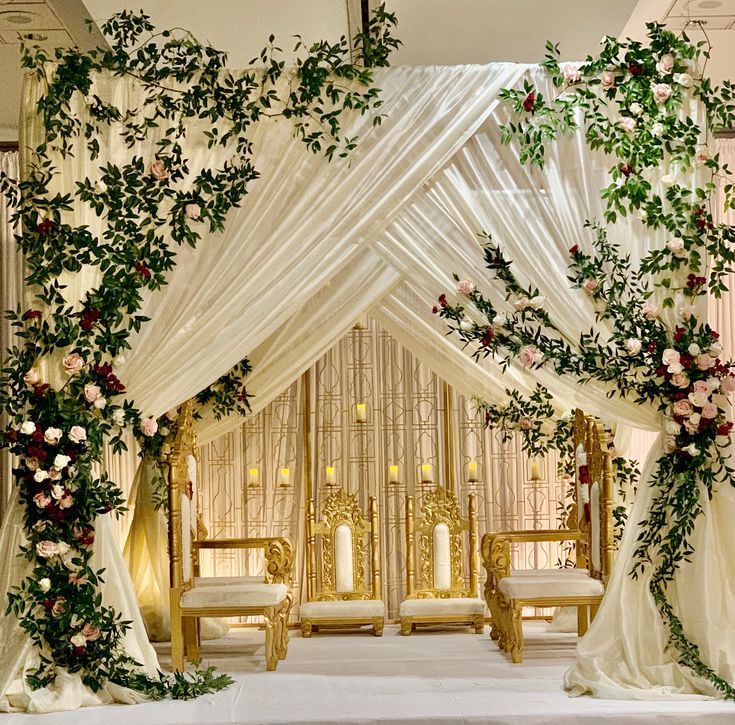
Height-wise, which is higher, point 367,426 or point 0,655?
point 367,426

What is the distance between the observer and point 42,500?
4.50 m

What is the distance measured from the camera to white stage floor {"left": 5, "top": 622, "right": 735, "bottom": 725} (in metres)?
4.15

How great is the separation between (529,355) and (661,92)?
4.13 feet

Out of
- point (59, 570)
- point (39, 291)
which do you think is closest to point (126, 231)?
point (39, 291)

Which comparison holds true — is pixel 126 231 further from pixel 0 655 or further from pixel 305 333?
pixel 0 655

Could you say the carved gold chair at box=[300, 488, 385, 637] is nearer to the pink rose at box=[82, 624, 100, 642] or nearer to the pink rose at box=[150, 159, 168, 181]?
the pink rose at box=[82, 624, 100, 642]

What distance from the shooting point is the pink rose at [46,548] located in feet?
14.7

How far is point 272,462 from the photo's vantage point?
23.1 ft

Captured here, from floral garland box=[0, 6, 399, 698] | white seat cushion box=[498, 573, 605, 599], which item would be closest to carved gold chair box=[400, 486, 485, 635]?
white seat cushion box=[498, 573, 605, 599]

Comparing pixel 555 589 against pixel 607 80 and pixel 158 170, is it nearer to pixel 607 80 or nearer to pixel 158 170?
pixel 607 80

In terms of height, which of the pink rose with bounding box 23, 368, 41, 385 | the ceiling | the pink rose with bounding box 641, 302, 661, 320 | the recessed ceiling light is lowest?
the pink rose with bounding box 23, 368, 41, 385

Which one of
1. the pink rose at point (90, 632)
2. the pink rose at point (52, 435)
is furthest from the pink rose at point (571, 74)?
the pink rose at point (90, 632)

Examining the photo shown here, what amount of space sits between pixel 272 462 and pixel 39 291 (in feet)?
8.64

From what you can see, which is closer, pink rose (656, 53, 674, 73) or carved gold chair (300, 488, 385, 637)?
pink rose (656, 53, 674, 73)
